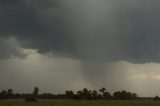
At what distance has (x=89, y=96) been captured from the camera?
641ft

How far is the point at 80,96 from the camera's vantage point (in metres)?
194

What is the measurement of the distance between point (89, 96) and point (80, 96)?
557 cm
